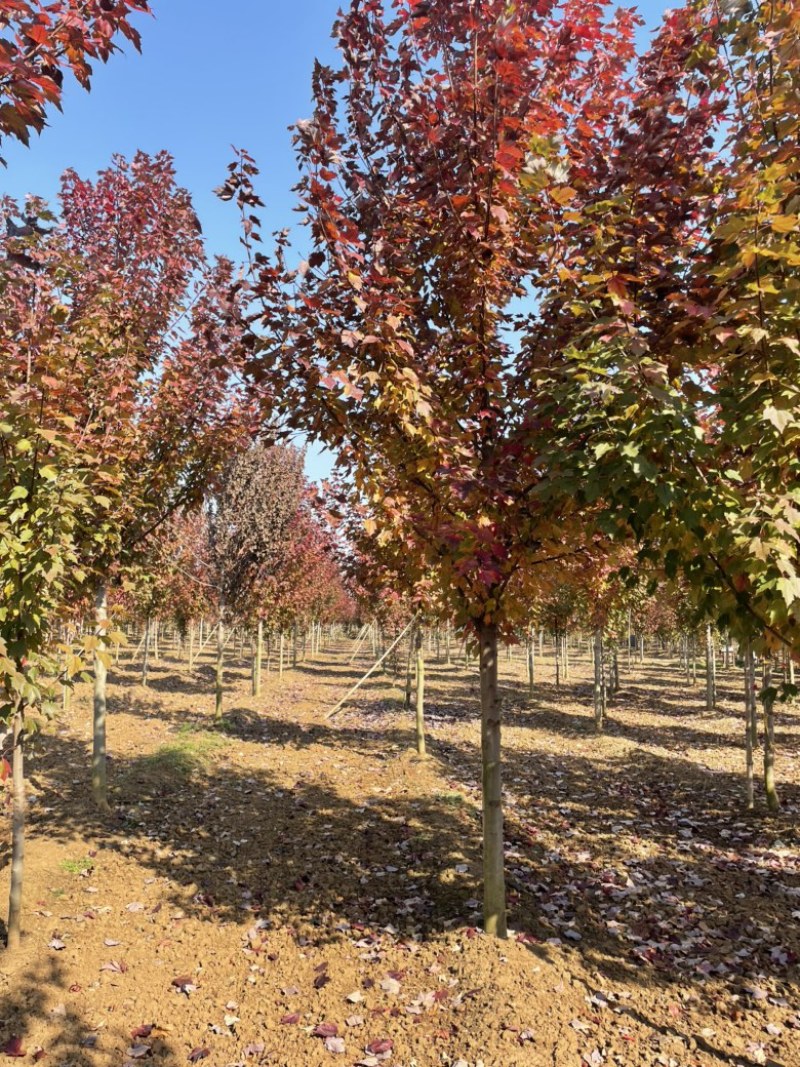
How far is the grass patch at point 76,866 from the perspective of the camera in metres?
6.15

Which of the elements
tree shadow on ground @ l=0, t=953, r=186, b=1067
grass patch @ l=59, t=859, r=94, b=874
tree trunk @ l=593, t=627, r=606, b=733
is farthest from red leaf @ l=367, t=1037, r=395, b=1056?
tree trunk @ l=593, t=627, r=606, b=733

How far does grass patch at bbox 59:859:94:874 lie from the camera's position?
6152mm

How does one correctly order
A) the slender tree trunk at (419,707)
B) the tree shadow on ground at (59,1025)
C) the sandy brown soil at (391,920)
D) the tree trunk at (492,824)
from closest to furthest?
the tree shadow on ground at (59,1025)
the sandy brown soil at (391,920)
the tree trunk at (492,824)
the slender tree trunk at (419,707)

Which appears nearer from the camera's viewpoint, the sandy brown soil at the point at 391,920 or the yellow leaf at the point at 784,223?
the yellow leaf at the point at 784,223

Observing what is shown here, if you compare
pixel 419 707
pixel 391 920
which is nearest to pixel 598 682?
pixel 419 707

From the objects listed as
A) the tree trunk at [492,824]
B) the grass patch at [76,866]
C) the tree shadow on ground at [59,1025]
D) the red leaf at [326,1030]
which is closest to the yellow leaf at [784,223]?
the tree trunk at [492,824]

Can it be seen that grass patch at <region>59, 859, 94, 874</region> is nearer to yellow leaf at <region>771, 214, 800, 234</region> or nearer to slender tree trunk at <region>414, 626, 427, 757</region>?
slender tree trunk at <region>414, 626, 427, 757</region>

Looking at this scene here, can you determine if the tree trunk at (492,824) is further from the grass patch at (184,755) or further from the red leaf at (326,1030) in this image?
the grass patch at (184,755)

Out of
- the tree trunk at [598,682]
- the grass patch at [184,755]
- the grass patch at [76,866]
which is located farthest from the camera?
the tree trunk at [598,682]

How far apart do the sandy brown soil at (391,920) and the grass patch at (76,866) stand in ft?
0.15

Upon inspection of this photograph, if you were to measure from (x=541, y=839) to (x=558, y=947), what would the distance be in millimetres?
2956

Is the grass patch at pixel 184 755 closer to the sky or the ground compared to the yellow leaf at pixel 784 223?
closer to the ground

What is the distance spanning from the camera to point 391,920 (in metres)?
5.47

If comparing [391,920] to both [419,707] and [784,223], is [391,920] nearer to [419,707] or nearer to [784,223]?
[784,223]
